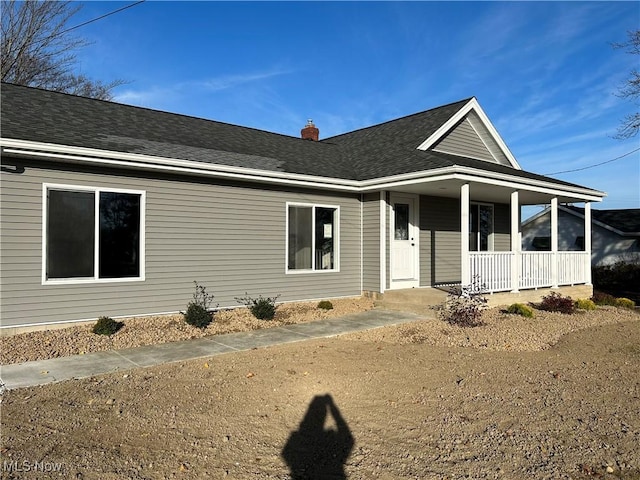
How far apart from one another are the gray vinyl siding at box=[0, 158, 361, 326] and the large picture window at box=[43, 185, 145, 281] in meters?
0.15

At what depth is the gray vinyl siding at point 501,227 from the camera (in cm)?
1564

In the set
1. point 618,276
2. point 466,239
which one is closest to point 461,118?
point 466,239

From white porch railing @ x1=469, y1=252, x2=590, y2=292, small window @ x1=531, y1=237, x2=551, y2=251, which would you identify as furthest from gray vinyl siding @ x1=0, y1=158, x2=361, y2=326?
small window @ x1=531, y1=237, x2=551, y2=251

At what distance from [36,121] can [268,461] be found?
7717mm

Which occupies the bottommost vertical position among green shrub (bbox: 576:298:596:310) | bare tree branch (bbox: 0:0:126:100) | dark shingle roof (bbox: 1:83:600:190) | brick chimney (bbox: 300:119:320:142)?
green shrub (bbox: 576:298:596:310)

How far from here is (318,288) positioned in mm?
11586

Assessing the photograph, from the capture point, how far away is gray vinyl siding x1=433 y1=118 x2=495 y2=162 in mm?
14258

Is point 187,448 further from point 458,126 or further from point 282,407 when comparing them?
point 458,126

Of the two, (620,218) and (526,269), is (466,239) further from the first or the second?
(620,218)

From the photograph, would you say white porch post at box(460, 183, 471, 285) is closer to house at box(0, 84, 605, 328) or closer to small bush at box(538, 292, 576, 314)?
house at box(0, 84, 605, 328)

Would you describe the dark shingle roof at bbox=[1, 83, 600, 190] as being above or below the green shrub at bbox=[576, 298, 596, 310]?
above

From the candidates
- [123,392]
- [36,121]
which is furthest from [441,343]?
[36,121]

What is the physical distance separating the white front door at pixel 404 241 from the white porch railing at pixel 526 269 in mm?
2254

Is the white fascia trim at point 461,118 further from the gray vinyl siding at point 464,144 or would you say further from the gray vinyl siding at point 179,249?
the gray vinyl siding at point 179,249
